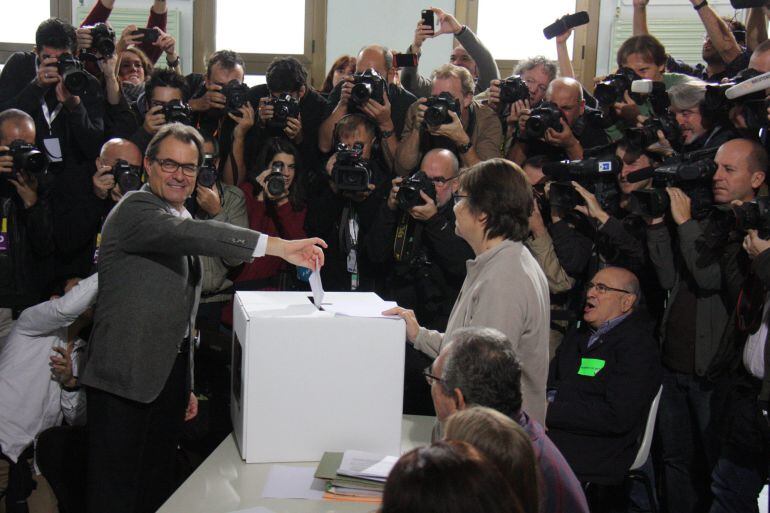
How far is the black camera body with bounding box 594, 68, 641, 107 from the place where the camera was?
12.2 feet

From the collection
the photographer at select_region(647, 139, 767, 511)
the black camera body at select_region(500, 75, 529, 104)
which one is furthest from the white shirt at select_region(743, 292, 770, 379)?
the black camera body at select_region(500, 75, 529, 104)

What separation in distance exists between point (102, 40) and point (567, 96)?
2145 mm

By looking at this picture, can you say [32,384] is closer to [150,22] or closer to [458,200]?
[458,200]

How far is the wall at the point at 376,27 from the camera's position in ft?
22.1

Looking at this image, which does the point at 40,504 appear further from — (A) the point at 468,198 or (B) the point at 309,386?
(A) the point at 468,198

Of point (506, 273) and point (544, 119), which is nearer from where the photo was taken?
point (506, 273)

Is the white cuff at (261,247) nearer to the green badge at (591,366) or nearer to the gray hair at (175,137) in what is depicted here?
the gray hair at (175,137)

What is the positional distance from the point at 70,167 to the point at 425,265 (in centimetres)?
170

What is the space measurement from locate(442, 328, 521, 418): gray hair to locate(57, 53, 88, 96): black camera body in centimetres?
268

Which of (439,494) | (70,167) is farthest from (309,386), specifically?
(70,167)

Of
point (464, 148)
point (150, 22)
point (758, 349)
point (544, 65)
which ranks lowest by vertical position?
point (758, 349)

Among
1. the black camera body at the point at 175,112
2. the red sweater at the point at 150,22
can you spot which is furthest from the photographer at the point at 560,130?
the red sweater at the point at 150,22

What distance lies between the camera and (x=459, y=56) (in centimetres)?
489

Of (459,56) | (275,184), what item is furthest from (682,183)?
(459,56)
